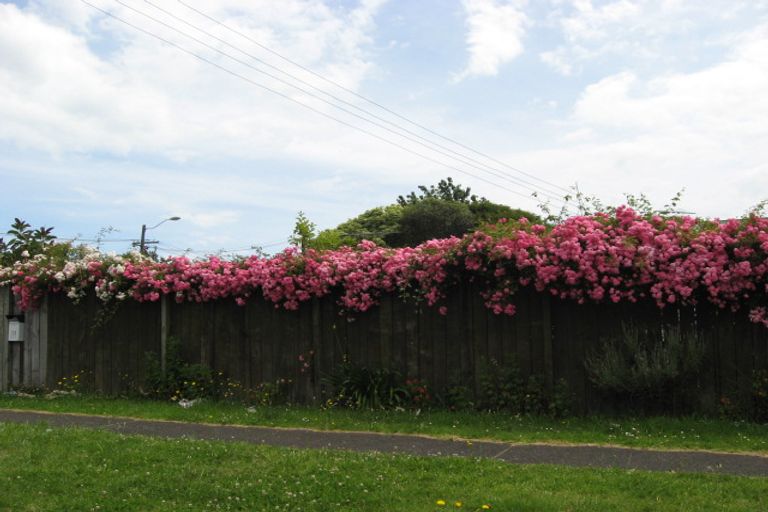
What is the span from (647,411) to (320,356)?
15.2 feet

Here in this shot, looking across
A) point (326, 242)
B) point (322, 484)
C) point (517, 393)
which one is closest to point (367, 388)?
point (517, 393)

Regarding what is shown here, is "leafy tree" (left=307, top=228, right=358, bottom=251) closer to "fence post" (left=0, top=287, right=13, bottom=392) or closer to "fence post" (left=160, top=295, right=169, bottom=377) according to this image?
"fence post" (left=160, top=295, right=169, bottom=377)

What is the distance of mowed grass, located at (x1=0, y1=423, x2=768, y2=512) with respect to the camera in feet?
18.2

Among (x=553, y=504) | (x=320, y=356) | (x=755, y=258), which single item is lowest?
(x=553, y=504)

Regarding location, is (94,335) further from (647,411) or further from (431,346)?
(647,411)

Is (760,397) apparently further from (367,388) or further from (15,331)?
(15,331)

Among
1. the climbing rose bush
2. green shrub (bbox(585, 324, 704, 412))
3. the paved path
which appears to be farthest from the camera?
green shrub (bbox(585, 324, 704, 412))

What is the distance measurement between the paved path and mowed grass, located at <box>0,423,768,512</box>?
0.45m

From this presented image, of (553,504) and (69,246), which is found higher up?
(69,246)

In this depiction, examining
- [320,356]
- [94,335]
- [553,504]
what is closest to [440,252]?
[320,356]

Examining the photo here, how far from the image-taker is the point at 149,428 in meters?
9.21

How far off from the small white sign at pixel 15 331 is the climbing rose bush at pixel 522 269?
2.13 meters

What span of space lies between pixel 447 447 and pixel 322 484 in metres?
2.06

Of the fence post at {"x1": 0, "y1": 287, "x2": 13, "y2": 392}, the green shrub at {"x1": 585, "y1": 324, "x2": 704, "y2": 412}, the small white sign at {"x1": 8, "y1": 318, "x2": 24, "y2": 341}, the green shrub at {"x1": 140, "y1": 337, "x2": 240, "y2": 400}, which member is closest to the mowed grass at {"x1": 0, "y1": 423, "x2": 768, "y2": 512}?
the green shrub at {"x1": 585, "y1": 324, "x2": 704, "y2": 412}
